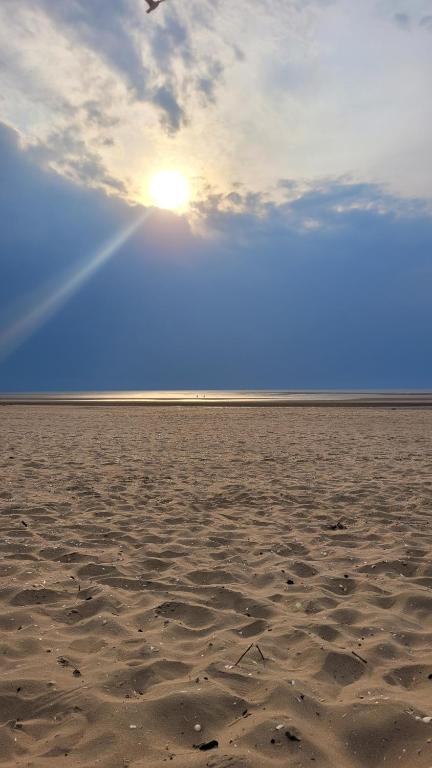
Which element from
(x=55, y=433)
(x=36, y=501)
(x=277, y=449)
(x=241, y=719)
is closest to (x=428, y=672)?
(x=241, y=719)

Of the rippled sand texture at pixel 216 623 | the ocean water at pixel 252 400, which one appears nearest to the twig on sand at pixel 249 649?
the rippled sand texture at pixel 216 623

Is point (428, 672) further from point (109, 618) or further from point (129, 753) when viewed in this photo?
point (109, 618)

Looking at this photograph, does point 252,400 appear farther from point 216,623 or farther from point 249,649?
point 249,649

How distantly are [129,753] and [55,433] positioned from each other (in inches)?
725

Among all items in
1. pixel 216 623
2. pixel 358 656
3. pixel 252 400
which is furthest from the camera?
pixel 252 400

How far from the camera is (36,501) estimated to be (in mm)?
9141

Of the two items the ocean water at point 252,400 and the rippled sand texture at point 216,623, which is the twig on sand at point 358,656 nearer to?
the rippled sand texture at point 216,623

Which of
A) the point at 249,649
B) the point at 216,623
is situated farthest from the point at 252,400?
the point at 249,649

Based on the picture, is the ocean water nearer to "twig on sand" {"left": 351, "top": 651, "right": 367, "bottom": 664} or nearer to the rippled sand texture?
the rippled sand texture

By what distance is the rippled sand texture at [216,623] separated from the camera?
3203mm

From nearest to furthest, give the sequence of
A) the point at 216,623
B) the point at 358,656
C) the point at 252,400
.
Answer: the point at 358,656
the point at 216,623
the point at 252,400

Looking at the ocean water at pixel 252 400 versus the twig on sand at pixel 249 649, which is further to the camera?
the ocean water at pixel 252 400

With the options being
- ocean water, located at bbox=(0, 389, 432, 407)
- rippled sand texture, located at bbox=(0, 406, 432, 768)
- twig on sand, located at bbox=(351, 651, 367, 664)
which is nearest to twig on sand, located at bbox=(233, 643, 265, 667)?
rippled sand texture, located at bbox=(0, 406, 432, 768)

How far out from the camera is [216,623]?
471cm
